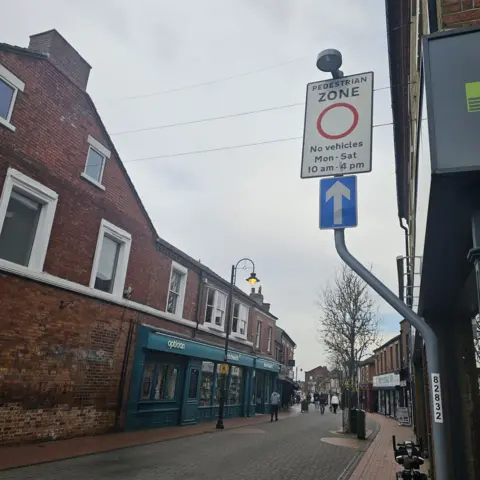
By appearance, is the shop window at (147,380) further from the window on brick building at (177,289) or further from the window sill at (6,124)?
the window sill at (6,124)

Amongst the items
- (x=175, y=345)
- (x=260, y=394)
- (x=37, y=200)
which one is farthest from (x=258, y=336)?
(x=37, y=200)

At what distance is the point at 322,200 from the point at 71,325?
34.5 ft

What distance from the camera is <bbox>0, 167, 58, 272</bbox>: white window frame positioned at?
10227 mm

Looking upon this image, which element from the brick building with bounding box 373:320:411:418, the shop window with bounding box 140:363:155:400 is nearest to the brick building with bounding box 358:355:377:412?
the brick building with bounding box 373:320:411:418

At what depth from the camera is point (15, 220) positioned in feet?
35.3

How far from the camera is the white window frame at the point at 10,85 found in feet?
34.1

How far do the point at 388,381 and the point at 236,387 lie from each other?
45.8ft

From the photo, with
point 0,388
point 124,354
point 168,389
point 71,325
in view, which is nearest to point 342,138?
point 0,388

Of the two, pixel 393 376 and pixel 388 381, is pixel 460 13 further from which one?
pixel 388 381

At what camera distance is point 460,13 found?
9.55 ft

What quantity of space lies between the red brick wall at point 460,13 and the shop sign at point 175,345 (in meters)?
14.4

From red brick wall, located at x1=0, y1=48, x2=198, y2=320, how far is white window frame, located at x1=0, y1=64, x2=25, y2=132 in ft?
0.38

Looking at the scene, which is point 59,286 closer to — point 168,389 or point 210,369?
point 168,389

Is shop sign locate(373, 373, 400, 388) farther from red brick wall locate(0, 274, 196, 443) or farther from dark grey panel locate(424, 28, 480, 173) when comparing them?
dark grey panel locate(424, 28, 480, 173)
